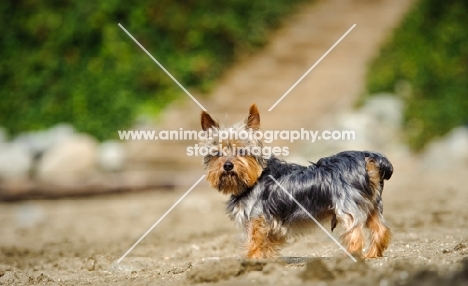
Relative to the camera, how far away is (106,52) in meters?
18.1

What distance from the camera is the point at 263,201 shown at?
272 inches

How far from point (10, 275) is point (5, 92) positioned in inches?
455

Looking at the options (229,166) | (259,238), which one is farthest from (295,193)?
(229,166)

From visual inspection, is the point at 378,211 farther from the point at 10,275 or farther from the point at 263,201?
the point at 10,275

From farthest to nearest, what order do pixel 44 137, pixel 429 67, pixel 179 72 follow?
1. pixel 179 72
2. pixel 44 137
3. pixel 429 67

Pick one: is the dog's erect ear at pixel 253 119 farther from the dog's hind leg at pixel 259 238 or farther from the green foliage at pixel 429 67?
the green foliage at pixel 429 67

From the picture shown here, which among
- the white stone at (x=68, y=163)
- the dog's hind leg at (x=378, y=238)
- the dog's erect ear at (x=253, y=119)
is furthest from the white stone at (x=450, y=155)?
the dog's erect ear at (x=253, y=119)

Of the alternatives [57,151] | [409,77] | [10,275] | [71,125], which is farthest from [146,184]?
[10,275]

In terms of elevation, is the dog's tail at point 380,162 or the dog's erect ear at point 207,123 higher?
the dog's erect ear at point 207,123

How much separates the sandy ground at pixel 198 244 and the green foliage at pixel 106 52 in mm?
3188

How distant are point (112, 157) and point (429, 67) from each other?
6899 millimetres

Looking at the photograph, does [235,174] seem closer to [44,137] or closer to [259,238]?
[259,238]

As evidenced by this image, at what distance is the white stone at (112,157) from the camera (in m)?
16.5

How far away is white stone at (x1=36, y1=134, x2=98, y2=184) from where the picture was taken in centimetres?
1602
